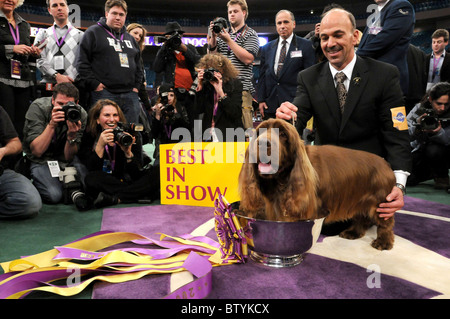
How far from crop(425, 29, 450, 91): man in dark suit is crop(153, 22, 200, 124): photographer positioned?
4.14 meters

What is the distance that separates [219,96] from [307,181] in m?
2.15

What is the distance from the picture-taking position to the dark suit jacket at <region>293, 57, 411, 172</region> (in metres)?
2.10

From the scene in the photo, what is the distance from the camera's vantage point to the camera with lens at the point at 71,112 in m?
2.90

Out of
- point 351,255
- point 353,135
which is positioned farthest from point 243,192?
point 353,135

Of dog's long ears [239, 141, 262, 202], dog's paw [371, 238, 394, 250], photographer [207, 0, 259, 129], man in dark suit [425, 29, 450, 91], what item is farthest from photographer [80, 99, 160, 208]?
man in dark suit [425, 29, 450, 91]

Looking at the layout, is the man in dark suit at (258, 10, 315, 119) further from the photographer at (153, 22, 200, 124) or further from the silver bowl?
the silver bowl

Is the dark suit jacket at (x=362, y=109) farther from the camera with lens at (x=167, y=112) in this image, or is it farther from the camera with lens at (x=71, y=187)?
the camera with lens at (x=71, y=187)

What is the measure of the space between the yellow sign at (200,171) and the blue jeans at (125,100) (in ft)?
3.54

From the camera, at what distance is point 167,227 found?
7.96ft

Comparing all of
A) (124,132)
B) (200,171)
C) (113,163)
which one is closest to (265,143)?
(200,171)

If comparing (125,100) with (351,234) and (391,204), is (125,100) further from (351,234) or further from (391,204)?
(391,204)

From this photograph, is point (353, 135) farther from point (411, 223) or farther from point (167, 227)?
point (167, 227)

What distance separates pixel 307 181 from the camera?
1.67 m
